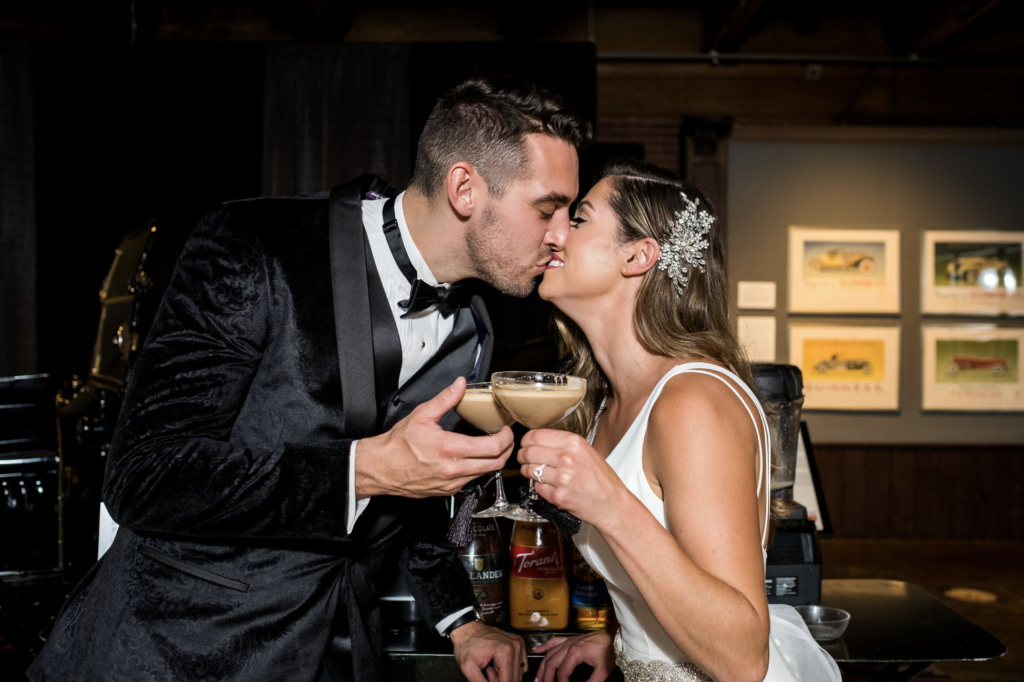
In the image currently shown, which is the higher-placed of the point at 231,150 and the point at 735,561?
the point at 231,150

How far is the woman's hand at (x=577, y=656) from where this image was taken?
173 centimetres

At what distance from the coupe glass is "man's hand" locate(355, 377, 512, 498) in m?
0.11

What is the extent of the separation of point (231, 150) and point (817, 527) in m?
4.91

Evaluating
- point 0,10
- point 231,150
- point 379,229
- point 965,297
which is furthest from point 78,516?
point 965,297

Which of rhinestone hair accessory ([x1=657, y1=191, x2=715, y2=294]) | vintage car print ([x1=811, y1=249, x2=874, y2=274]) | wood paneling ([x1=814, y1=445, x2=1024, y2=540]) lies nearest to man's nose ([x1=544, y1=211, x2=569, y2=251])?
rhinestone hair accessory ([x1=657, y1=191, x2=715, y2=294])

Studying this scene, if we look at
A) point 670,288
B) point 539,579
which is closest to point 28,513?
point 539,579

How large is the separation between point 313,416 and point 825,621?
1.36 m

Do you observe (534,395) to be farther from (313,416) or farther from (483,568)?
(483,568)

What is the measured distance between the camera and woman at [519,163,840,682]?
1.22 metres

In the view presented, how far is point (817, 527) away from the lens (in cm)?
232

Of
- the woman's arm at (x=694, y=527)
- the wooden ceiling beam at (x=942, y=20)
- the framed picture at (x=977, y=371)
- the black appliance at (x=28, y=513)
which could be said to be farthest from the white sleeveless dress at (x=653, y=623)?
the framed picture at (x=977, y=371)

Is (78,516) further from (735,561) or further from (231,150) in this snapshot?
(231,150)

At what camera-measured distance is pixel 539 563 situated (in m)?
1.91

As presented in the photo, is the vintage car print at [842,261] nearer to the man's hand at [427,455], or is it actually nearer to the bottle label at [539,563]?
the bottle label at [539,563]
